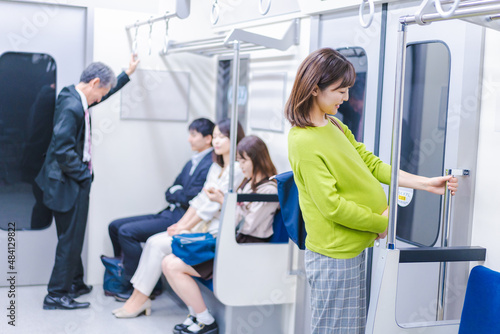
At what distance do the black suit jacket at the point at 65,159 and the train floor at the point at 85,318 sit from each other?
74 centimetres

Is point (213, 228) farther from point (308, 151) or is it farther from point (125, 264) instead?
point (308, 151)

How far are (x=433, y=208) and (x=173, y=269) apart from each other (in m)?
1.82

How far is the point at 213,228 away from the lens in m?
4.27

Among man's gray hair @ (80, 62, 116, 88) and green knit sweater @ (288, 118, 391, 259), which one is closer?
green knit sweater @ (288, 118, 391, 259)

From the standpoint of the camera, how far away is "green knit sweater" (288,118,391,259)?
2.32 meters

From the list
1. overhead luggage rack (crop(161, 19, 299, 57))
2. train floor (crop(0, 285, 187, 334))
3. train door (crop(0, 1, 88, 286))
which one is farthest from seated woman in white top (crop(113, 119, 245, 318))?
train door (crop(0, 1, 88, 286))

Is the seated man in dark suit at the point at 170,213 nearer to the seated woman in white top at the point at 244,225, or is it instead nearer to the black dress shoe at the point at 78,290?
the black dress shoe at the point at 78,290

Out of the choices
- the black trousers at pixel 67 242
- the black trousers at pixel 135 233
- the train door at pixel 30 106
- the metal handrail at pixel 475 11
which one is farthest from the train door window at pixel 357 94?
the train door at pixel 30 106

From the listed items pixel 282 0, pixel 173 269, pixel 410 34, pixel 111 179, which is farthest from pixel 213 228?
pixel 410 34

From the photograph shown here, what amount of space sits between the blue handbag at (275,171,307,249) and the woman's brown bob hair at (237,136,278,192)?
998 millimetres

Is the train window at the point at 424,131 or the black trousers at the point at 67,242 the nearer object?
the train window at the point at 424,131

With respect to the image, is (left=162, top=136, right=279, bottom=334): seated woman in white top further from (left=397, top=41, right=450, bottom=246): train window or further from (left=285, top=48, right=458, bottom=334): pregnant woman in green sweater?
(left=285, top=48, right=458, bottom=334): pregnant woman in green sweater

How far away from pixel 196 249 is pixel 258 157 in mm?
686

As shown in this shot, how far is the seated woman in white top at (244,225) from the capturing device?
3824 mm
